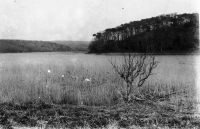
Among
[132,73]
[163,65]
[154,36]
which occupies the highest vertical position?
[154,36]

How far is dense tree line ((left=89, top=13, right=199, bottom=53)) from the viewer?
62.0 metres

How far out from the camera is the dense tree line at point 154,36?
62000 mm

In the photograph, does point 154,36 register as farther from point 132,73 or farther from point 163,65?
point 132,73

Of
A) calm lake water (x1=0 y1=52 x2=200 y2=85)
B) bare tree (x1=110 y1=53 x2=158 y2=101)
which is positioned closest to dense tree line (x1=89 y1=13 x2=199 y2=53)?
calm lake water (x1=0 y1=52 x2=200 y2=85)

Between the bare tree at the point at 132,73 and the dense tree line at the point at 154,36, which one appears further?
the dense tree line at the point at 154,36

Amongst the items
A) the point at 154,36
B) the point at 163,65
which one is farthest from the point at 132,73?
the point at 154,36

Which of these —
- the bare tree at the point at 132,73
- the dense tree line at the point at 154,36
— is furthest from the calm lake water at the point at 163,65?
the dense tree line at the point at 154,36

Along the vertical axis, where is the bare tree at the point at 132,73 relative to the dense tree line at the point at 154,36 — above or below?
below

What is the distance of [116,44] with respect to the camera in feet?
254

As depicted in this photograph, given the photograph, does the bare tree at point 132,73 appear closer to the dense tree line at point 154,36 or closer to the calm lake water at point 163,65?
the calm lake water at point 163,65

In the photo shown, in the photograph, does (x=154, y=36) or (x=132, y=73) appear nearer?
(x=132, y=73)

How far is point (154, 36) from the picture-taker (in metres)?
68.8

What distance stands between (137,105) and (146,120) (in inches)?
82.8

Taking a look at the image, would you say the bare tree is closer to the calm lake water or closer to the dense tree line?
the calm lake water
